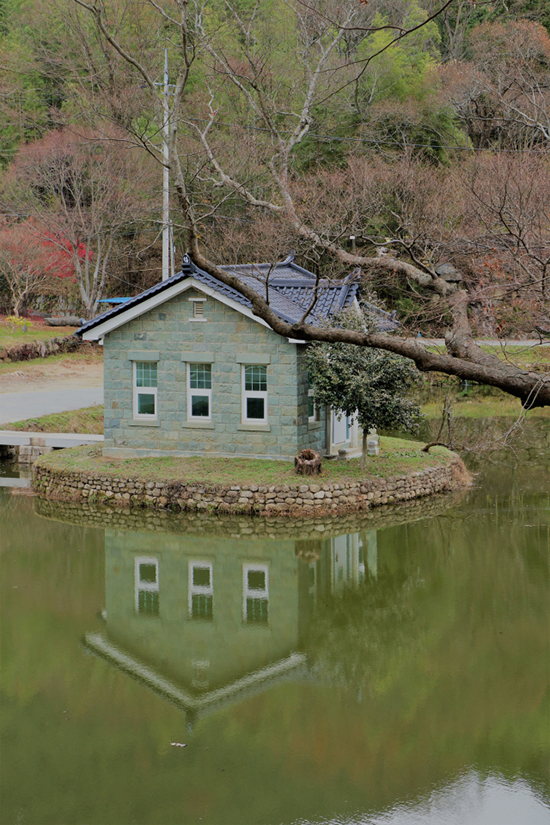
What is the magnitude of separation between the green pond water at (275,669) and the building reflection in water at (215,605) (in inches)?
1.3

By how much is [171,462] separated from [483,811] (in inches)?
408

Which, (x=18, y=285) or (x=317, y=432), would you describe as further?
(x=18, y=285)

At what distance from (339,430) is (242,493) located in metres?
3.65

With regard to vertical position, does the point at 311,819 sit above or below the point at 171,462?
below

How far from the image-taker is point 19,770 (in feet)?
21.2

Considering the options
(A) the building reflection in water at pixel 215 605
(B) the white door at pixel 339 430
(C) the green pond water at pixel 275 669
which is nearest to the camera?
(C) the green pond water at pixel 275 669

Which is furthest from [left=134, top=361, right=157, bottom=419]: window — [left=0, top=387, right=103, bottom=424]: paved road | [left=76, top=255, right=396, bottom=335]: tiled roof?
[left=0, top=387, right=103, bottom=424]: paved road

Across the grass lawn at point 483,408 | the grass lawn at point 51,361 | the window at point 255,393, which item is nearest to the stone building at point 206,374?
the window at point 255,393

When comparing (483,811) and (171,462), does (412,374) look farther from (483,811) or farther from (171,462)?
(483,811)

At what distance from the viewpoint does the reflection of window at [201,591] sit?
33.8 ft

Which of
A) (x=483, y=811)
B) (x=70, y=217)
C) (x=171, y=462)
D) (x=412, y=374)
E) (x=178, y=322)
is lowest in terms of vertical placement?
(x=483, y=811)

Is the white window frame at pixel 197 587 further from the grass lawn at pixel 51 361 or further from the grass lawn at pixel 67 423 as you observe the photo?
the grass lawn at pixel 51 361

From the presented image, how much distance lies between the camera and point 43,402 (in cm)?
2225

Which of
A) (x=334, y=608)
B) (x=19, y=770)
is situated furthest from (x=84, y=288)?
(x=19, y=770)
